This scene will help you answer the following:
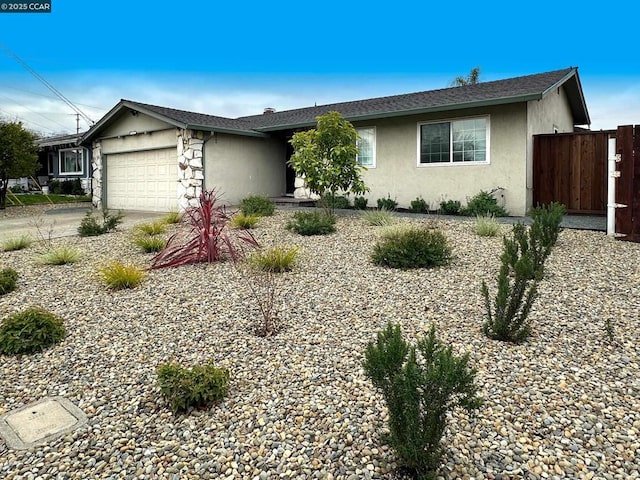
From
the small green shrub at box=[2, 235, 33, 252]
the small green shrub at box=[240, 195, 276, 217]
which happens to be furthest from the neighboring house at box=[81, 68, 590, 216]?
the small green shrub at box=[2, 235, 33, 252]

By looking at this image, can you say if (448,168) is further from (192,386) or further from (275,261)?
(192,386)

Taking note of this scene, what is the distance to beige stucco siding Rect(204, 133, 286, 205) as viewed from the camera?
14430 mm

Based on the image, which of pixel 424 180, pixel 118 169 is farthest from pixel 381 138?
pixel 118 169

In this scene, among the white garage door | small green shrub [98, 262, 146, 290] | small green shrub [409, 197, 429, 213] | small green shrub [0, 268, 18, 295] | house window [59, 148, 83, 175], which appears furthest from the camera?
house window [59, 148, 83, 175]

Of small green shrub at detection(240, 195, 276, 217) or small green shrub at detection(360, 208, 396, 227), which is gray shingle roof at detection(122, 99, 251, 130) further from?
small green shrub at detection(360, 208, 396, 227)

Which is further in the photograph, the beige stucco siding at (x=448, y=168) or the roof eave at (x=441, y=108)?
the beige stucco siding at (x=448, y=168)

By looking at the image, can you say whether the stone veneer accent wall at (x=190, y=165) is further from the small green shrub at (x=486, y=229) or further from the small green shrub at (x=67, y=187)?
the small green shrub at (x=67, y=187)

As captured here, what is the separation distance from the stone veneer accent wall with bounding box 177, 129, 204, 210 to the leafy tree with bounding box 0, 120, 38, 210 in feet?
20.5

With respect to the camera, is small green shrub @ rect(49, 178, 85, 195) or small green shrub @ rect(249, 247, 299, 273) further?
small green shrub @ rect(49, 178, 85, 195)

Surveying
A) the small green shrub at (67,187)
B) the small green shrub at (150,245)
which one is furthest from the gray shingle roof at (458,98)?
the small green shrub at (67,187)

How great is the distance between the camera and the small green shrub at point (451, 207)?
1192 cm

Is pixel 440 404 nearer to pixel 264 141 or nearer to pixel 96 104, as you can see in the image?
pixel 264 141

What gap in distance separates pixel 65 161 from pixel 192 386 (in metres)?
27.0

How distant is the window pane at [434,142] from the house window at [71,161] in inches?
764
